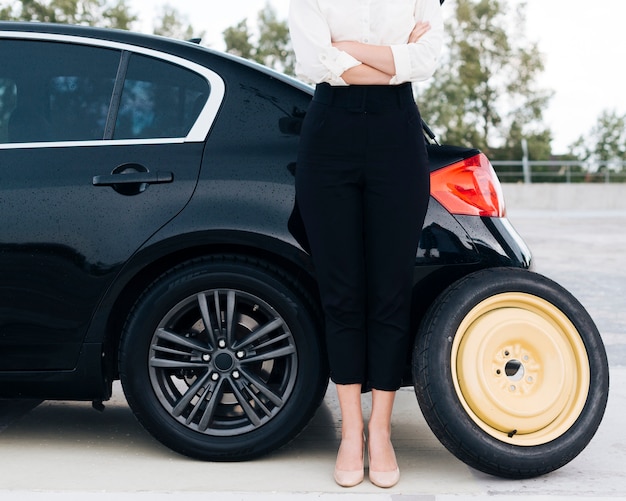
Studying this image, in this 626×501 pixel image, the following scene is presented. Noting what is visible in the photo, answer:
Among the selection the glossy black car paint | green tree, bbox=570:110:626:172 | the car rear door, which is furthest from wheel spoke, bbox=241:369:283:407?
green tree, bbox=570:110:626:172

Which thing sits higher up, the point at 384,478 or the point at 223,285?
the point at 223,285

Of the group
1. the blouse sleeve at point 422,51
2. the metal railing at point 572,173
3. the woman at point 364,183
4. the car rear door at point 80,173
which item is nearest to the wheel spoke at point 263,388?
the woman at point 364,183

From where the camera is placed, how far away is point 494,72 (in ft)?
149

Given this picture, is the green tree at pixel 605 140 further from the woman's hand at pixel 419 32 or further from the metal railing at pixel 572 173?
the woman's hand at pixel 419 32

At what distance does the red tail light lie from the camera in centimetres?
336

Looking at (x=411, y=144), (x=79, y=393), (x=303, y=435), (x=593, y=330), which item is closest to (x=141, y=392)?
(x=79, y=393)

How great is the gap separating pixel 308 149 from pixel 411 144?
0.35 metres

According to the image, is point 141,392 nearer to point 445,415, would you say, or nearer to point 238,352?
point 238,352

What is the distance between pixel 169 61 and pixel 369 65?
2.75 ft

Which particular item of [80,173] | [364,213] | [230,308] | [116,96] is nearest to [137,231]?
[80,173]

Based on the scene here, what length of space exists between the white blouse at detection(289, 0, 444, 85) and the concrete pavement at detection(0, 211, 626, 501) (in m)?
1.37

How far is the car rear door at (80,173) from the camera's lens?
3367 millimetres

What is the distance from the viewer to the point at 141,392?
3.41 metres

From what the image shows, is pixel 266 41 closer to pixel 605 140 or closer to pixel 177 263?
pixel 605 140
